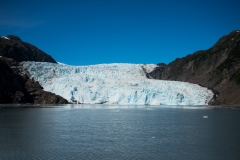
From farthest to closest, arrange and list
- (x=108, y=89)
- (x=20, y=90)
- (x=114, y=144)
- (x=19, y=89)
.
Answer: (x=108, y=89)
(x=20, y=90)
(x=19, y=89)
(x=114, y=144)

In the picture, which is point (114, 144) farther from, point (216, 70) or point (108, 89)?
point (216, 70)

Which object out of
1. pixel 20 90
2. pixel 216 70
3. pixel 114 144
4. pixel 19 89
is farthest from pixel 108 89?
pixel 114 144

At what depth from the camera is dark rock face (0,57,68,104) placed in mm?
51719

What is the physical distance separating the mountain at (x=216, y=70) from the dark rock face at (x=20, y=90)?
35.3 meters

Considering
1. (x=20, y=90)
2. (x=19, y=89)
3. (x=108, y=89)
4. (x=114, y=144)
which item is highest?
(x=108, y=89)

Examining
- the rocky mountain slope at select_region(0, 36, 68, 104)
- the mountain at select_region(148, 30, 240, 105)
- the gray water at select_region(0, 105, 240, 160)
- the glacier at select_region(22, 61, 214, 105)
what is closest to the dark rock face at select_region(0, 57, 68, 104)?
the rocky mountain slope at select_region(0, 36, 68, 104)

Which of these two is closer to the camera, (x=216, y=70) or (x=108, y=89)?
(x=108, y=89)

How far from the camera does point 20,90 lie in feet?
178

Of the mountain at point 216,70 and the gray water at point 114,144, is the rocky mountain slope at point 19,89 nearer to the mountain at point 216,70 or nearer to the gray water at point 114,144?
the mountain at point 216,70

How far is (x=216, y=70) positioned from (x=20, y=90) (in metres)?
55.3

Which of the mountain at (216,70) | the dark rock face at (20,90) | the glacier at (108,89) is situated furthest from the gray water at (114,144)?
the mountain at (216,70)

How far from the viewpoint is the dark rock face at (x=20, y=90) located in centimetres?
5172

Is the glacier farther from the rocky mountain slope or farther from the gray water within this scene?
the gray water

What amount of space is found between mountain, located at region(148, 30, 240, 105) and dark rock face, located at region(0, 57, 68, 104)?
35287 mm
